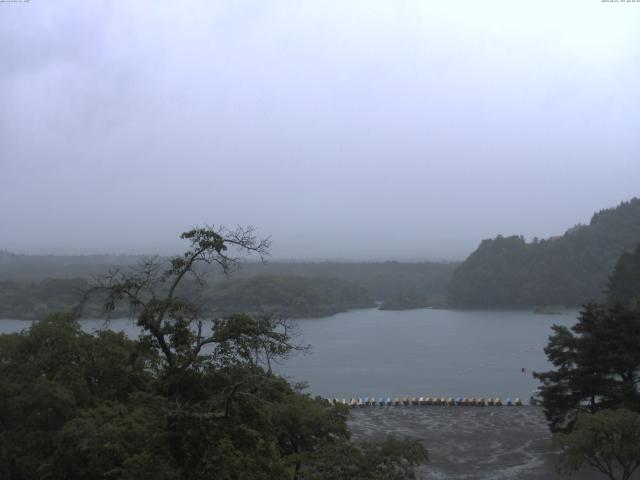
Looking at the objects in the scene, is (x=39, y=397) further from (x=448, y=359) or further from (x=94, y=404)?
(x=448, y=359)

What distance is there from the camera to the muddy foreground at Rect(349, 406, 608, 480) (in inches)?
554

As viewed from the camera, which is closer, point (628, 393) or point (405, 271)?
point (628, 393)

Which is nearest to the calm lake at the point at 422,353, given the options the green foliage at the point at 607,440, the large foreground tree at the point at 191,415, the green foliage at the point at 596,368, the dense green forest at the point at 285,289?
the dense green forest at the point at 285,289

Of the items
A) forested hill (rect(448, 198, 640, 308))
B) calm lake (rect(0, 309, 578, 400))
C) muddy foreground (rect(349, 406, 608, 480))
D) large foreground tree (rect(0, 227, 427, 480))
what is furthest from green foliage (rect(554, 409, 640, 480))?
forested hill (rect(448, 198, 640, 308))

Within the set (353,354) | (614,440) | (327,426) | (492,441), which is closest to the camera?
(327,426)

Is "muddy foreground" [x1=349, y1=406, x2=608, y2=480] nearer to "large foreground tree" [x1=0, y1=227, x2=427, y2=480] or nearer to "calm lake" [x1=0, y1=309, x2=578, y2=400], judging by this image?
"calm lake" [x1=0, y1=309, x2=578, y2=400]

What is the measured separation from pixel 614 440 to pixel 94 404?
8.08 m

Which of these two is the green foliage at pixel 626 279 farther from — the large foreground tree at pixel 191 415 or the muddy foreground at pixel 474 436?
the large foreground tree at pixel 191 415

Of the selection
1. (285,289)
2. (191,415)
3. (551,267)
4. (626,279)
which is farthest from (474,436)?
(551,267)

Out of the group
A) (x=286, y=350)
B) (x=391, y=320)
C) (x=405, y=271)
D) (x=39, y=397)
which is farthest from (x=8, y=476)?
(x=405, y=271)

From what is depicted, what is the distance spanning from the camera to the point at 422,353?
Answer: 43656 millimetres

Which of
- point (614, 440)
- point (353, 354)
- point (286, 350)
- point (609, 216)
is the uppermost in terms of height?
point (609, 216)

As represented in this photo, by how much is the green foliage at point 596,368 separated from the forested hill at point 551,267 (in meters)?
54.0

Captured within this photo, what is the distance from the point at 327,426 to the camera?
992 centimetres
